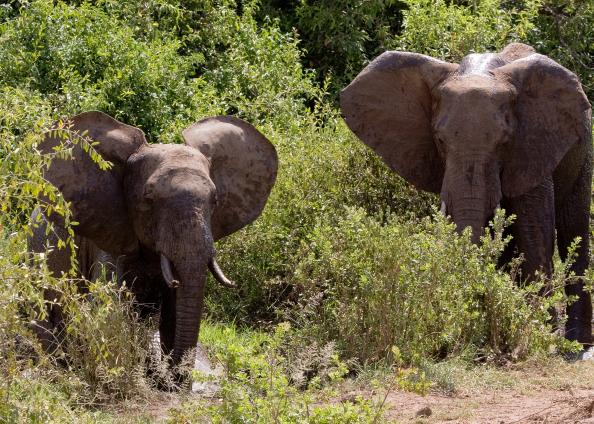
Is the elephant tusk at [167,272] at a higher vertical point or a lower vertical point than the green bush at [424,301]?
higher

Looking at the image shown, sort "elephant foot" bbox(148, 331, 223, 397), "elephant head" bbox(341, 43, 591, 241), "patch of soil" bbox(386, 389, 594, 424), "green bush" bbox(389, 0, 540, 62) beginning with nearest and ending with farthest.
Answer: "patch of soil" bbox(386, 389, 594, 424) < "elephant foot" bbox(148, 331, 223, 397) < "elephant head" bbox(341, 43, 591, 241) < "green bush" bbox(389, 0, 540, 62)

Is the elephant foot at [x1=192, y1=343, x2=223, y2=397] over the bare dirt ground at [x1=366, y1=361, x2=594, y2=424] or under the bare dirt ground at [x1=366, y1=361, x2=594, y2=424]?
under

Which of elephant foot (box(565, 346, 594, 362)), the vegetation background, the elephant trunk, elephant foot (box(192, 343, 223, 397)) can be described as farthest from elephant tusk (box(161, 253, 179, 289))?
elephant foot (box(565, 346, 594, 362))

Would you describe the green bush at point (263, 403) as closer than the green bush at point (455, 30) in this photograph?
Yes

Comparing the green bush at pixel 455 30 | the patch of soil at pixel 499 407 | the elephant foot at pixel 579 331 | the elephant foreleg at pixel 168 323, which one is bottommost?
the elephant foot at pixel 579 331

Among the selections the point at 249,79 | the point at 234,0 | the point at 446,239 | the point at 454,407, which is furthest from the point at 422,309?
the point at 234,0

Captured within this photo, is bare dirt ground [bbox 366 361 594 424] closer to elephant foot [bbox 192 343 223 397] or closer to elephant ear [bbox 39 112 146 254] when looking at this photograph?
elephant foot [bbox 192 343 223 397]

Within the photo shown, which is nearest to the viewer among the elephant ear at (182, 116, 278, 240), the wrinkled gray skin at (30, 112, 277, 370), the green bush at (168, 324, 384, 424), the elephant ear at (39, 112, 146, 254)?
the green bush at (168, 324, 384, 424)

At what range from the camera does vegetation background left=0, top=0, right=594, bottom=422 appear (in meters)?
6.58

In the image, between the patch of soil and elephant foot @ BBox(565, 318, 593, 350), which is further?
elephant foot @ BBox(565, 318, 593, 350)

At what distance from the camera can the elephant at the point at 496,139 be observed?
9.60 meters

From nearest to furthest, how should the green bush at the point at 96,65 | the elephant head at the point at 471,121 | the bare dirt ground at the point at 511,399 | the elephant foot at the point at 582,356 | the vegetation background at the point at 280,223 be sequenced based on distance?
1. the vegetation background at the point at 280,223
2. the bare dirt ground at the point at 511,399
3. the elephant foot at the point at 582,356
4. the elephant head at the point at 471,121
5. the green bush at the point at 96,65

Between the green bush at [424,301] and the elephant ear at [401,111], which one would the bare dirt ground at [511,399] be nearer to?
the green bush at [424,301]

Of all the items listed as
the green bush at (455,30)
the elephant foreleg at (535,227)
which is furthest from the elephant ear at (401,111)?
the green bush at (455,30)
